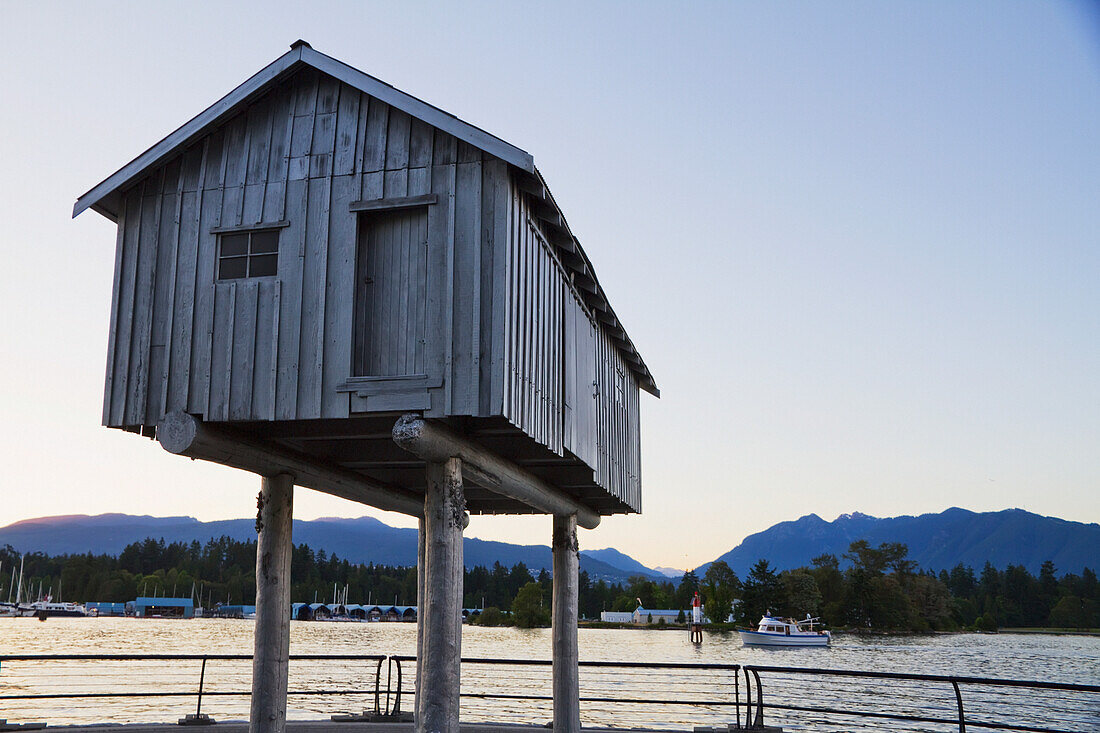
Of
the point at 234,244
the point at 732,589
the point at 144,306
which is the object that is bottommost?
the point at 732,589

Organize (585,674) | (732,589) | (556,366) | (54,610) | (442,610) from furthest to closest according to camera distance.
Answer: (54,610) < (732,589) < (585,674) < (556,366) < (442,610)

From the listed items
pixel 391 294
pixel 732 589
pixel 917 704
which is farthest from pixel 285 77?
pixel 732 589

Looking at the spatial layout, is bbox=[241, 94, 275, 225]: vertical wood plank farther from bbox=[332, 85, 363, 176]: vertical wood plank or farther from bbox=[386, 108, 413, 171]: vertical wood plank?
bbox=[386, 108, 413, 171]: vertical wood plank

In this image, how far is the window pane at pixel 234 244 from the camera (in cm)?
1038

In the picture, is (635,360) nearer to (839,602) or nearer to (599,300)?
(599,300)

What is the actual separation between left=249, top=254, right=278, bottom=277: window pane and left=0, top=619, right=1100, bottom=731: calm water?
9756 mm

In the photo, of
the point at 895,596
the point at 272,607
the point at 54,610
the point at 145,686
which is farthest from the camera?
the point at 54,610

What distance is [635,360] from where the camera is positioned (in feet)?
57.6

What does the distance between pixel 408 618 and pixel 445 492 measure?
184 m

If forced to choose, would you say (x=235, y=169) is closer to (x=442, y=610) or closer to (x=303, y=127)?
(x=303, y=127)

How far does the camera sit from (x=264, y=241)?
33.9 ft

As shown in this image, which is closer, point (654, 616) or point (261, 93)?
point (261, 93)

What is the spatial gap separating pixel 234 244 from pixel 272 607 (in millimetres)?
4281

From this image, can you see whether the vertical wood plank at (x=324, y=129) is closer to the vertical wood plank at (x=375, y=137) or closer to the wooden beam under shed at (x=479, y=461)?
the vertical wood plank at (x=375, y=137)
